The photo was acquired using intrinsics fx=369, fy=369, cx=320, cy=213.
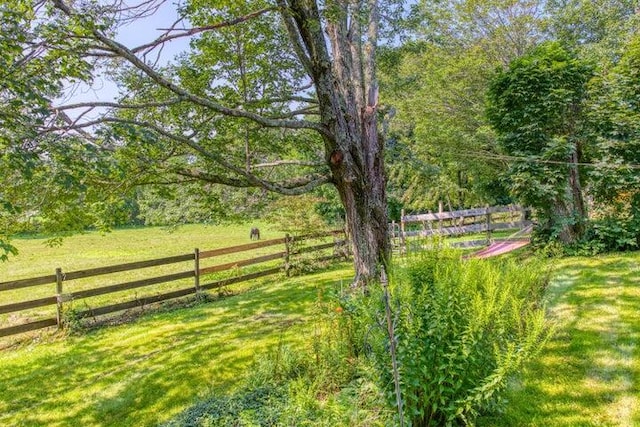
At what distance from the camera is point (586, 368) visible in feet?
10.5

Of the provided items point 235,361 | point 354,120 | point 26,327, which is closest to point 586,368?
point 235,361

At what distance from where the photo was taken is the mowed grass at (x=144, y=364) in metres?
3.56

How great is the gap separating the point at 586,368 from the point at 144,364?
15.4ft

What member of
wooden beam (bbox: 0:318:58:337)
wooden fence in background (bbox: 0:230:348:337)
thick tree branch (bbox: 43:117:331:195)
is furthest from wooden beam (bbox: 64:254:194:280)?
thick tree branch (bbox: 43:117:331:195)

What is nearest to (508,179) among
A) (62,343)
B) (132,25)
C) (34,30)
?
(132,25)

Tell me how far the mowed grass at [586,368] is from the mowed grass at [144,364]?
170 centimetres

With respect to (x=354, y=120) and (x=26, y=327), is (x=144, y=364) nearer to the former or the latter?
(x=26, y=327)

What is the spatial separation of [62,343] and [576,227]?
32.2ft

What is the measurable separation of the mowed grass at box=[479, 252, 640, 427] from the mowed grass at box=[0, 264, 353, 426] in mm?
1699

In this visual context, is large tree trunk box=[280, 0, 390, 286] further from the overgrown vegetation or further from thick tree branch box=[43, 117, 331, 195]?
the overgrown vegetation

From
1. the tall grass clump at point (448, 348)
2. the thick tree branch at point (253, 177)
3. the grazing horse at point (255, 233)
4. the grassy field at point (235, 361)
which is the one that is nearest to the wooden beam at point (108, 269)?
the grassy field at point (235, 361)

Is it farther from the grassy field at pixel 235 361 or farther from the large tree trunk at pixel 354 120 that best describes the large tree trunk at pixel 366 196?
the grassy field at pixel 235 361

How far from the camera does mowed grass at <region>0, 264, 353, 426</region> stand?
356cm

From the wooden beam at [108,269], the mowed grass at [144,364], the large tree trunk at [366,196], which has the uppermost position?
the large tree trunk at [366,196]
